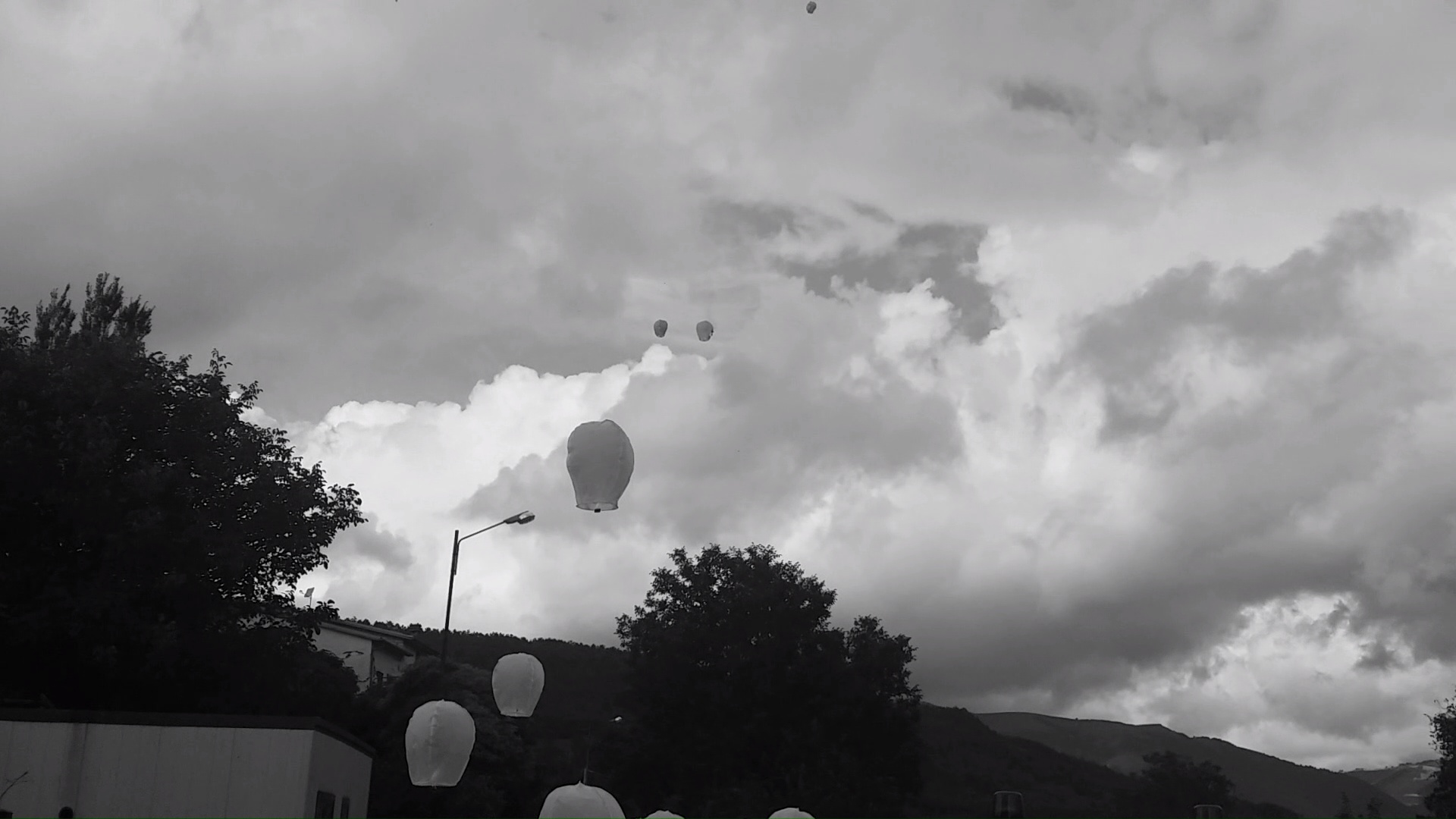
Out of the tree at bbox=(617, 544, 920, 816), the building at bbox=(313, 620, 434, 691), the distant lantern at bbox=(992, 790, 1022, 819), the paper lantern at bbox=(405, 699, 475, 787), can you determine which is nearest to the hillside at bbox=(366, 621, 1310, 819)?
the building at bbox=(313, 620, 434, 691)

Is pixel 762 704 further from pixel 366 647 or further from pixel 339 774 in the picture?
pixel 339 774

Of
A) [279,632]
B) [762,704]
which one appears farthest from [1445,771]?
[279,632]

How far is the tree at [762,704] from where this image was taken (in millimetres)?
55344

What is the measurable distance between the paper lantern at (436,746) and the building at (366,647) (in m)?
44.6

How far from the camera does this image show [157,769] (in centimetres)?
1945

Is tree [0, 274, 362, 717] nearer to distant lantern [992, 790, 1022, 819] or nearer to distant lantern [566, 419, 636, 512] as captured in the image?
distant lantern [566, 419, 636, 512]

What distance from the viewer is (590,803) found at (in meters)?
14.2

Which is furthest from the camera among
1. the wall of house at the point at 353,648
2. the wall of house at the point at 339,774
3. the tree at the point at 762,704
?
the wall of house at the point at 353,648

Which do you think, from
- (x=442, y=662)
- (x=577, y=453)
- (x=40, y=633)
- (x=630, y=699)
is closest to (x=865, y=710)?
(x=630, y=699)

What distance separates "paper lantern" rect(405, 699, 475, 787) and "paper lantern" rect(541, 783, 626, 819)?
467cm

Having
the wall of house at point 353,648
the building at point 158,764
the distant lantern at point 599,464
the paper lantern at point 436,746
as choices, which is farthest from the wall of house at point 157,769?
the wall of house at point 353,648

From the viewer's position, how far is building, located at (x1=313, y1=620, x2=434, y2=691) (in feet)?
210

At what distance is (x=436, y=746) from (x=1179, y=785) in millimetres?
96878

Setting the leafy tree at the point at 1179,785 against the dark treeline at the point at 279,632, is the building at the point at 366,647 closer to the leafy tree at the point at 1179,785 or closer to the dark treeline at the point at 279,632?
the dark treeline at the point at 279,632
